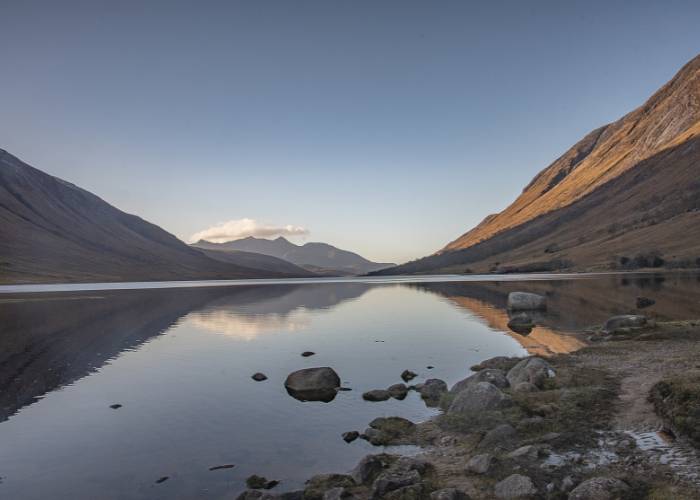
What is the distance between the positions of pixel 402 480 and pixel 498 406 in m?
8.76

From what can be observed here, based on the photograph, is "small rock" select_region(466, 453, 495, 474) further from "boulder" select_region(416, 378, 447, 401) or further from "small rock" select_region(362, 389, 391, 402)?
"small rock" select_region(362, 389, 391, 402)

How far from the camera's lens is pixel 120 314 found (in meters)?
83.4

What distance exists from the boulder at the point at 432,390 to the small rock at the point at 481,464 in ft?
35.2

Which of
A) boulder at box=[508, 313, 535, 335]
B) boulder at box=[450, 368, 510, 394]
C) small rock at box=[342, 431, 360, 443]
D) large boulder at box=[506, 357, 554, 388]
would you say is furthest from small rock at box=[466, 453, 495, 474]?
boulder at box=[508, 313, 535, 335]

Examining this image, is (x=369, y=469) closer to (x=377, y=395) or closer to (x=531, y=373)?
(x=377, y=395)

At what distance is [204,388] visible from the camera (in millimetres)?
33406

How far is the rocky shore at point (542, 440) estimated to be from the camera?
14.5 metres

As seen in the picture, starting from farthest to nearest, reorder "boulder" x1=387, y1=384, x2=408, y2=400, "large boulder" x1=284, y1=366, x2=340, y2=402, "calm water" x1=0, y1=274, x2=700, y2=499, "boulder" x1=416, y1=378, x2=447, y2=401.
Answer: "large boulder" x1=284, y1=366, x2=340, y2=402 → "boulder" x1=387, y1=384, x2=408, y2=400 → "boulder" x1=416, y1=378, x2=447, y2=401 → "calm water" x1=0, y1=274, x2=700, y2=499

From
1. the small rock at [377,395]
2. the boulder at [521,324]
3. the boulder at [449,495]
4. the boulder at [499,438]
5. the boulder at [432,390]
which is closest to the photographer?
the boulder at [449,495]

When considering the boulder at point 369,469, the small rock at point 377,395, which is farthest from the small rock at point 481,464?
the small rock at point 377,395

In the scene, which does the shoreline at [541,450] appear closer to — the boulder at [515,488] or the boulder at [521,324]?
the boulder at [515,488]

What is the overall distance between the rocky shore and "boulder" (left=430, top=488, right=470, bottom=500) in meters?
0.04

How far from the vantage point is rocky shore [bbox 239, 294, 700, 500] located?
14531 millimetres

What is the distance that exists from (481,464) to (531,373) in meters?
12.9
